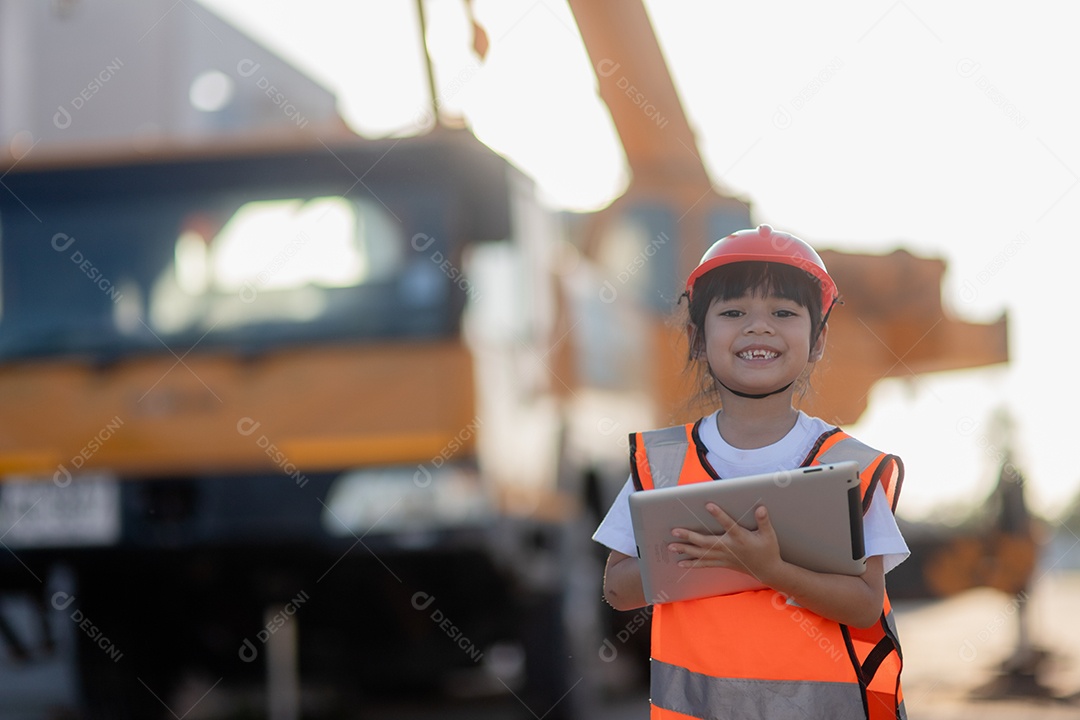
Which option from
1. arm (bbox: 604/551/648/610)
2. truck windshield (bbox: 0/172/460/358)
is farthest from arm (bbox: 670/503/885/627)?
truck windshield (bbox: 0/172/460/358)

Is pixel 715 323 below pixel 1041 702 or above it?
above

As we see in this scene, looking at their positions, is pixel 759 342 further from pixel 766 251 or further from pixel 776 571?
pixel 776 571

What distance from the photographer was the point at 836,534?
1723 millimetres

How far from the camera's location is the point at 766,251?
1868 millimetres

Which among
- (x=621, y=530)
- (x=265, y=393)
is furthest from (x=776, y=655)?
(x=265, y=393)

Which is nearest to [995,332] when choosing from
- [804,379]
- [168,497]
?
[168,497]

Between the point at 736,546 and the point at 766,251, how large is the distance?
0.42 meters

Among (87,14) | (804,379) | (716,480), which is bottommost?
(716,480)

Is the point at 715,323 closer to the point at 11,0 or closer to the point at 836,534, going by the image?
the point at 836,534

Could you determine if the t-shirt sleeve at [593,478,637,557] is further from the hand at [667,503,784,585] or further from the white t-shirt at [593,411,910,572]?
the hand at [667,503,784,585]

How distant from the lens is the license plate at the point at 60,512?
18.8ft

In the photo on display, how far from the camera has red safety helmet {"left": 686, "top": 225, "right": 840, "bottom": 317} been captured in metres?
1.87

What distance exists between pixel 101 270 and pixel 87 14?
861 centimetres

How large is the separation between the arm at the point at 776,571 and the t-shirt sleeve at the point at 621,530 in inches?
6.1
